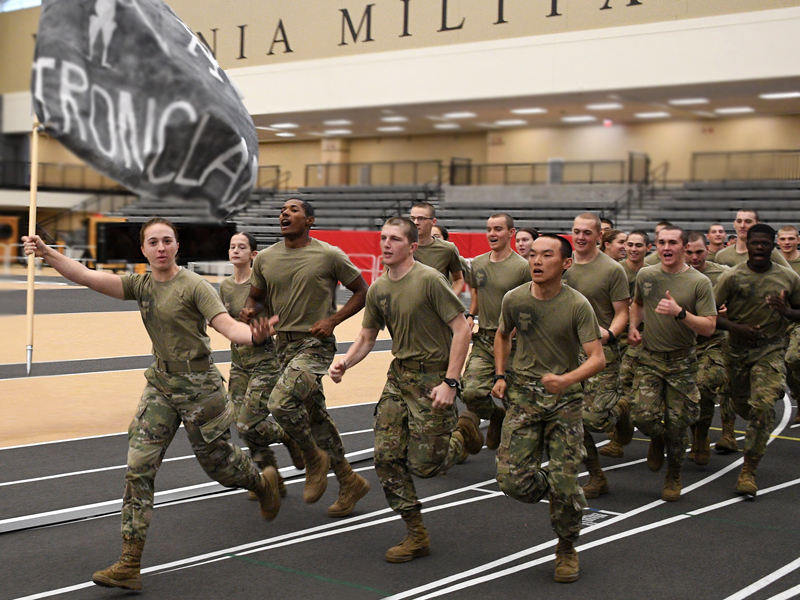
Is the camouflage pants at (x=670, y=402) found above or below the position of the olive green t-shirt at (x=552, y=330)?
below

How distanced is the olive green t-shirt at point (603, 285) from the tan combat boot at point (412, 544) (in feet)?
8.69

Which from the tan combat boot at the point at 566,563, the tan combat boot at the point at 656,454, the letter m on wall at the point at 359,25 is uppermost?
the letter m on wall at the point at 359,25

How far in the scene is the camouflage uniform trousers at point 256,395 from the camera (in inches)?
269

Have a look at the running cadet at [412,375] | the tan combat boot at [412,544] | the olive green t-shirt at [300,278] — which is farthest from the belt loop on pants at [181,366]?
the tan combat boot at [412,544]

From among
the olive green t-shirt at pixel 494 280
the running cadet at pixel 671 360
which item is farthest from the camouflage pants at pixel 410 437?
the olive green t-shirt at pixel 494 280

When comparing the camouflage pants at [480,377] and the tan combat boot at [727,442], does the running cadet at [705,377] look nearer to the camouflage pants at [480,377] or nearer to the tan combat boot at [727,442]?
the tan combat boot at [727,442]

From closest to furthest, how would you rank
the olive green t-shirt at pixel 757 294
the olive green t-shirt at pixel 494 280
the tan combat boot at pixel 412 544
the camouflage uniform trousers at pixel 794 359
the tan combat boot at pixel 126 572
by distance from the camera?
the tan combat boot at pixel 126 572
the tan combat boot at pixel 412 544
the olive green t-shirt at pixel 757 294
the olive green t-shirt at pixel 494 280
the camouflage uniform trousers at pixel 794 359

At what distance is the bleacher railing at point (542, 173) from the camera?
2.60 m

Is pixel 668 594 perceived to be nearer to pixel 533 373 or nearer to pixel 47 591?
pixel 533 373

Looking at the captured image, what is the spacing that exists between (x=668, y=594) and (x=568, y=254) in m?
2.06

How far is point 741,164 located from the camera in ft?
9.65

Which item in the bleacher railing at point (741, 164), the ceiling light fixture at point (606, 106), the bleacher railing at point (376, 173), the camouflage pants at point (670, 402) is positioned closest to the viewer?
the ceiling light fixture at point (606, 106)

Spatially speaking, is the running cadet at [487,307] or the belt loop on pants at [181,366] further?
the running cadet at [487,307]

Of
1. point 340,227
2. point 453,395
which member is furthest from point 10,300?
point 453,395
